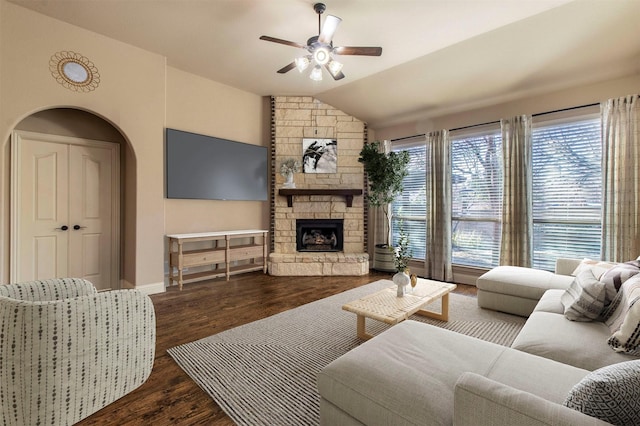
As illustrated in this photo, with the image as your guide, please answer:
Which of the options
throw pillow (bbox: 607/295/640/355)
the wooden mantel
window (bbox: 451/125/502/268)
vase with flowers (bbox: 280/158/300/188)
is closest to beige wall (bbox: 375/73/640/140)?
window (bbox: 451/125/502/268)

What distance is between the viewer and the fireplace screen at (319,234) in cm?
547

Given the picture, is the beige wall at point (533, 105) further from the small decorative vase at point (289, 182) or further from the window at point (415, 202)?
the small decorative vase at point (289, 182)

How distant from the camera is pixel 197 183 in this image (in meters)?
4.46

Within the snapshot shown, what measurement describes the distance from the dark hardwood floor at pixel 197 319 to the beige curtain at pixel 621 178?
1.69m

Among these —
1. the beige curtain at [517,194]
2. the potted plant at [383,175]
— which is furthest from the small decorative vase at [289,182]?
the beige curtain at [517,194]

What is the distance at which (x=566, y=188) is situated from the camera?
379 centimetres

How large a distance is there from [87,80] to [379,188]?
4261 mm

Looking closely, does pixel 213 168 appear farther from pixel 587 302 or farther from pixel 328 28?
pixel 587 302

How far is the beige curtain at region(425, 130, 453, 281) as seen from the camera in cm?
472

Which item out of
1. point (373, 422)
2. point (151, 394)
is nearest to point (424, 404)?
point (373, 422)

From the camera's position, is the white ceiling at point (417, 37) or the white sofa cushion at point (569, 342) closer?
the white sofa cushion at point (569, 342)

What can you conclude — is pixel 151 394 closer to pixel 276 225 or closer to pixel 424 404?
pixel 424 404

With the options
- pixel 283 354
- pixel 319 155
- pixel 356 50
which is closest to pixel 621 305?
pixel 283 354

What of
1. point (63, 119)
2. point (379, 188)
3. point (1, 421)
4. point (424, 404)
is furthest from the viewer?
point (379, 188)
